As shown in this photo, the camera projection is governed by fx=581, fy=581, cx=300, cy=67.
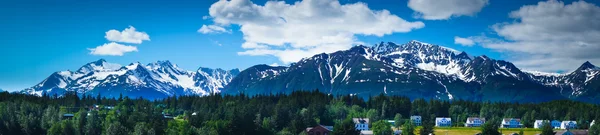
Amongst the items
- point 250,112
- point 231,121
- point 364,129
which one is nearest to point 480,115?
point 364,129

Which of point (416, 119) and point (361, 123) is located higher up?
point (416, 119)

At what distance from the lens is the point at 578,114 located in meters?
195

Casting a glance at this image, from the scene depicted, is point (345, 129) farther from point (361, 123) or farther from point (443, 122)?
point (443, 122)

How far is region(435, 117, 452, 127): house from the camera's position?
184m

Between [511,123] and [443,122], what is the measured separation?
68.9 feet

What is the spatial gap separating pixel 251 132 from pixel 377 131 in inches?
1111

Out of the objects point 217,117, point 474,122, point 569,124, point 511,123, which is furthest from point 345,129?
point 569,124

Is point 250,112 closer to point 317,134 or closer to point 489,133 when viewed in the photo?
point 317,134

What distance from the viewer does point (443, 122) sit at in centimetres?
18562

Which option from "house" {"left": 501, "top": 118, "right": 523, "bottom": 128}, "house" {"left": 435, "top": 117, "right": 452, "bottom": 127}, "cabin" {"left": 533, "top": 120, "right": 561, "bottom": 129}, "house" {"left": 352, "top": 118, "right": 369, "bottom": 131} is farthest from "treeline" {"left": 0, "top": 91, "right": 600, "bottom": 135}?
"house" {"left": 352, "top": 118, "right": 369, "bottom": 131}

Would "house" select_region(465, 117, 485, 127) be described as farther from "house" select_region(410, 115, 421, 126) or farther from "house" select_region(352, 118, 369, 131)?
"house" select_region(352, 118, 369, 131)

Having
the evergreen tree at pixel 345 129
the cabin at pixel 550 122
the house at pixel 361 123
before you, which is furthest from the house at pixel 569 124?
the evergreen tree at pixel 345 129

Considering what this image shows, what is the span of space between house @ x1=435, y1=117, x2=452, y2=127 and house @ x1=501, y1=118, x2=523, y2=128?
53.1 ft

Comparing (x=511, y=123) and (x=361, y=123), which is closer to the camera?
(x=361, y=123)
